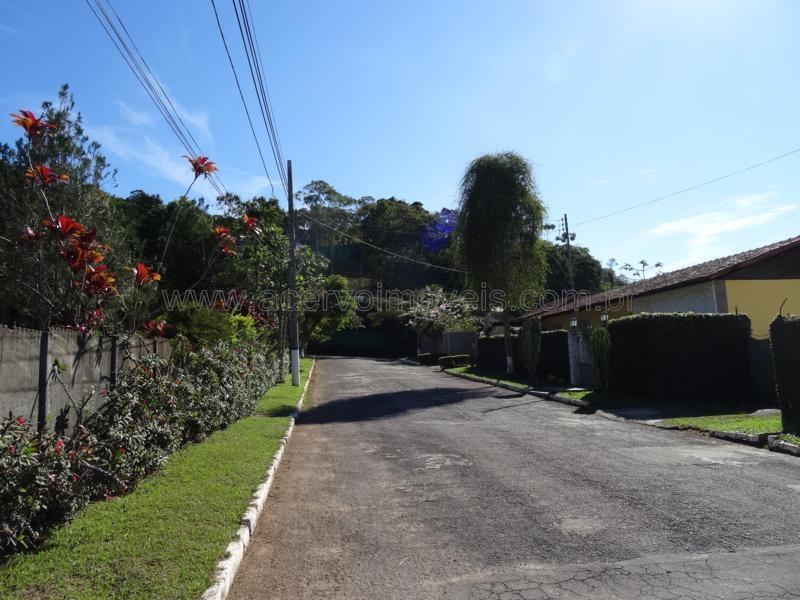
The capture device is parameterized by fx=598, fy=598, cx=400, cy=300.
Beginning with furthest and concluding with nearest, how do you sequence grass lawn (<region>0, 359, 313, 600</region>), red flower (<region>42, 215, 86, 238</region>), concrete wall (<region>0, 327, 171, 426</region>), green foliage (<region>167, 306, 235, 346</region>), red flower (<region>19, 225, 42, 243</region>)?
green foliage (<region>167, 306, 235, 346</region>) → red flower (<region>19, 225, 42, 243</region>) → red flower (<region>42, 215, 86, 238</region>) → concrete wall (<region>0, 327, 171, 426</region>) → grass lawn (<region>0, 359, 313, 600</region>)

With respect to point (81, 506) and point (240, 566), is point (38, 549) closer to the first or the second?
point (81, 506)

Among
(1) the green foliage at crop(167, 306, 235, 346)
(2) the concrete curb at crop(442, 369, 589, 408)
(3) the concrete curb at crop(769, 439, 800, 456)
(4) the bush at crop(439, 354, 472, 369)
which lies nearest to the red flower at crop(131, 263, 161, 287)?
(1) the green foliage at crop(167, 306, 235, 346)

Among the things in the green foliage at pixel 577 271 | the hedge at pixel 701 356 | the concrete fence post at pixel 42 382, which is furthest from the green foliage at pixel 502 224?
the green foliage at pixel 577 271

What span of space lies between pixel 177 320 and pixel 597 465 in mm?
8515

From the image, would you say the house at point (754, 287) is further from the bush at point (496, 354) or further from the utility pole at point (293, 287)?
the utility pole at point (293, 287)

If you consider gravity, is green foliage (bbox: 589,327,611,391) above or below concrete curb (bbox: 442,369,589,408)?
above

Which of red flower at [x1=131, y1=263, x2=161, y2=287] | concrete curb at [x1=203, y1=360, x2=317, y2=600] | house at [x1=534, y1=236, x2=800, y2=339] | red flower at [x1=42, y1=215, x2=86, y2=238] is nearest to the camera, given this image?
→ concrete curb at [x1=203, y1=360, x2=317, y2=600]

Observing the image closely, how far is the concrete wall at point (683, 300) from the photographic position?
18.3 m

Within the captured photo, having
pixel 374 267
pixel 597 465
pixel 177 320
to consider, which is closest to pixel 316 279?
pixel 177 320

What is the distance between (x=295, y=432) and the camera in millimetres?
12195

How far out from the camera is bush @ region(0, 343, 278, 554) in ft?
14.1

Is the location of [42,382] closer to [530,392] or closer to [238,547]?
[238,547]

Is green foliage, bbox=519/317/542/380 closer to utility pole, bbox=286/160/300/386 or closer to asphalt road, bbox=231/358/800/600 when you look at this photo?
utility pole, bbox=286/160/300/386

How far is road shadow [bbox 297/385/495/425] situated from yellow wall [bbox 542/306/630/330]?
20.6 ft
